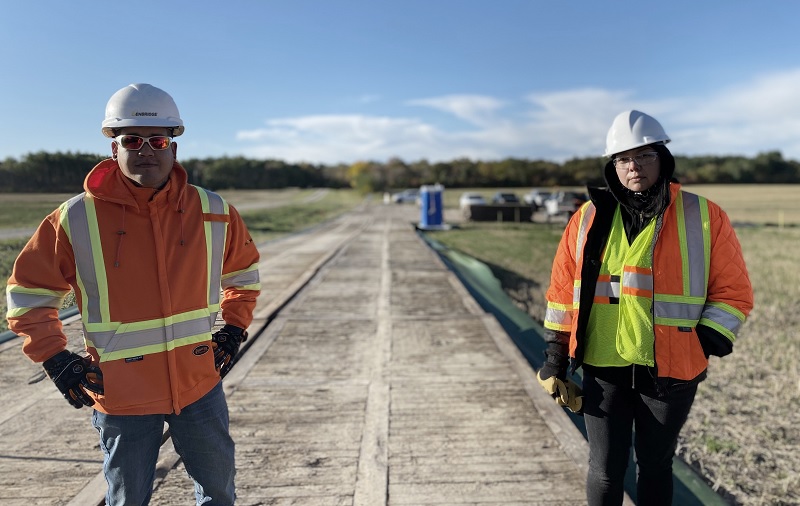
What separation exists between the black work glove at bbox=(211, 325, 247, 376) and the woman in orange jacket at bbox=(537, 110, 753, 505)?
55.9 inches

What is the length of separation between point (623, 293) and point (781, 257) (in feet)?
53.3

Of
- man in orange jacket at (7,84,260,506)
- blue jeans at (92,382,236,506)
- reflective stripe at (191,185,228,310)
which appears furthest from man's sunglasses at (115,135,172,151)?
blue jeans at (92,382,236,506)

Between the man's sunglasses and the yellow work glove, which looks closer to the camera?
the man's sunglasses

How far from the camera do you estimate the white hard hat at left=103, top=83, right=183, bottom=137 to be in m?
1.93

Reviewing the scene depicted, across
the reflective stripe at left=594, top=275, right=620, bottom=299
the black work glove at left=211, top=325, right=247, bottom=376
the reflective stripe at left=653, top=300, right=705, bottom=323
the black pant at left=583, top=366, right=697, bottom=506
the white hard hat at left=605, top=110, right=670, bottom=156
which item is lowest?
the black pant at left=583, top=366, right=697, bottom=506

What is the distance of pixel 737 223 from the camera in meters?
26.9

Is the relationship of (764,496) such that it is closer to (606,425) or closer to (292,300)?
(606,425)

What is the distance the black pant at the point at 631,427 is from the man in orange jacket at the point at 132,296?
161 cm

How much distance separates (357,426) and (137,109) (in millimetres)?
2604

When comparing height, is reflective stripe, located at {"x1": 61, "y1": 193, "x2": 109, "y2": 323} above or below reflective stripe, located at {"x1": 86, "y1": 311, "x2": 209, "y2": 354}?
above

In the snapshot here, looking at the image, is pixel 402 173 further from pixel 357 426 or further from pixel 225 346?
pixel 225 346

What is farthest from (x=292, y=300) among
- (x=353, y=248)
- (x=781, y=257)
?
(x=781, y=257)

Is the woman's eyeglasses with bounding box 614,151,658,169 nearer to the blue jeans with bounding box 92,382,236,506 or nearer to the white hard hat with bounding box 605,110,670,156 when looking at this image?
the white hard hat with bounding box 605,110,670,156

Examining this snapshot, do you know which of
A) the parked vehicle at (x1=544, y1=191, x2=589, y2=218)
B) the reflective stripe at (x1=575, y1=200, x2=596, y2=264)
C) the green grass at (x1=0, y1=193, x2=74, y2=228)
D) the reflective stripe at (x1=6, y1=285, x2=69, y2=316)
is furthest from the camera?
the parked vehicle at (x1=544, y1=191, x2=589, y2=218)
